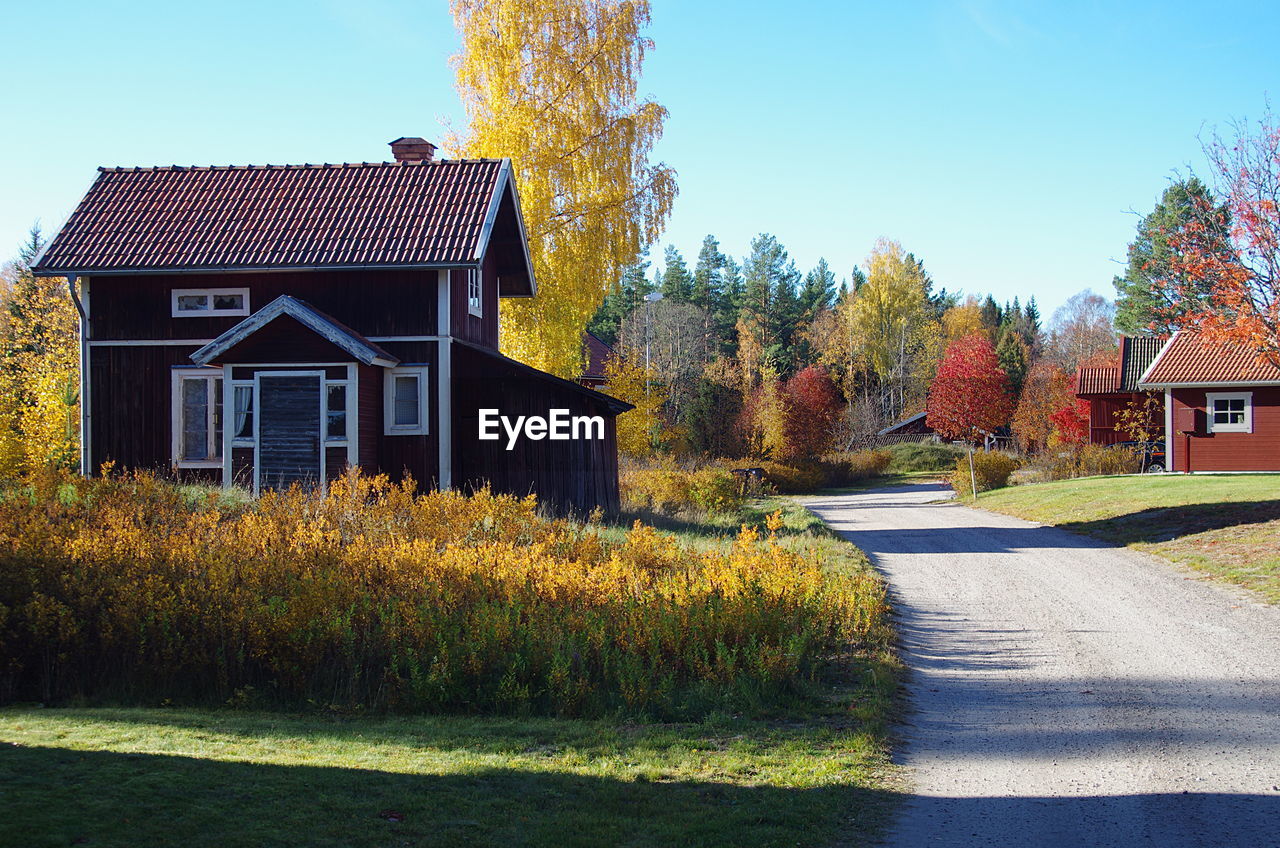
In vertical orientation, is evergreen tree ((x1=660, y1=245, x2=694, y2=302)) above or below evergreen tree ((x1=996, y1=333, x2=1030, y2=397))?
above

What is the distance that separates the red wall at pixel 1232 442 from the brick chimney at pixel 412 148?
26836 mm

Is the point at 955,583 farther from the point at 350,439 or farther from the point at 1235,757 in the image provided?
the point at 350,439

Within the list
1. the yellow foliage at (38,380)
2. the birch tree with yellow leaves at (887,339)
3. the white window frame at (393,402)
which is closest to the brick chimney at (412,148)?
the white window frame at (393,402)

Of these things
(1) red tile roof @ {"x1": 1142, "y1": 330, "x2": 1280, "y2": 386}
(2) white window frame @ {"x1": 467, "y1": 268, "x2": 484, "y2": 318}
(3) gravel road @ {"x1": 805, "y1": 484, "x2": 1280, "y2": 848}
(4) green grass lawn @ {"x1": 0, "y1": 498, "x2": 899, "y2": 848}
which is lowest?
(3) gravel road @ {"x1": 805, "y1": 484, "x2": 1280, "y2": 848}

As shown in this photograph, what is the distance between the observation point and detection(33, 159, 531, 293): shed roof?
1967 centimetres

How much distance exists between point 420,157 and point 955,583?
643 inches

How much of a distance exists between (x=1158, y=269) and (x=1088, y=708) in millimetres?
25089

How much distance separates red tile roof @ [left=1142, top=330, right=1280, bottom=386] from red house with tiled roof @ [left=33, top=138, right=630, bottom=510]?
23.6 meters

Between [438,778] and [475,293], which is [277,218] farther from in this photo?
[438,778]

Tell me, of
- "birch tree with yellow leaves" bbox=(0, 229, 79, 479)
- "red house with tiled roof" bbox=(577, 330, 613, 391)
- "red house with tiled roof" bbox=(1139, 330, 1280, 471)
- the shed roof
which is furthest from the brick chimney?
"red house with tiled roof" bbox=(1139, 330, 1280, 471)

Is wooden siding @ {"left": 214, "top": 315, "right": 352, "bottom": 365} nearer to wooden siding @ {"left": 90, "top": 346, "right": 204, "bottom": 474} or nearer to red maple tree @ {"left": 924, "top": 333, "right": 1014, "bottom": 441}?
wooden siding @ {"left": 90, "top": 346, "right": 204, "bottom": 474}

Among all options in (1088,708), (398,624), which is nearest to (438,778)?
(398,624)

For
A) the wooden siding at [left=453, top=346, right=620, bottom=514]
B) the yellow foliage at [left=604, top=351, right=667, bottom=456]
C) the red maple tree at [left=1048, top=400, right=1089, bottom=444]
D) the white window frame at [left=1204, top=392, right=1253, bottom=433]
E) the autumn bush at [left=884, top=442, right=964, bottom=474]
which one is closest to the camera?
the wooden siding at [left=453, top=346, right=620, bottom=514]

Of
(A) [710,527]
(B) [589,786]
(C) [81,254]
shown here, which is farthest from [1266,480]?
(C) [81,254]
